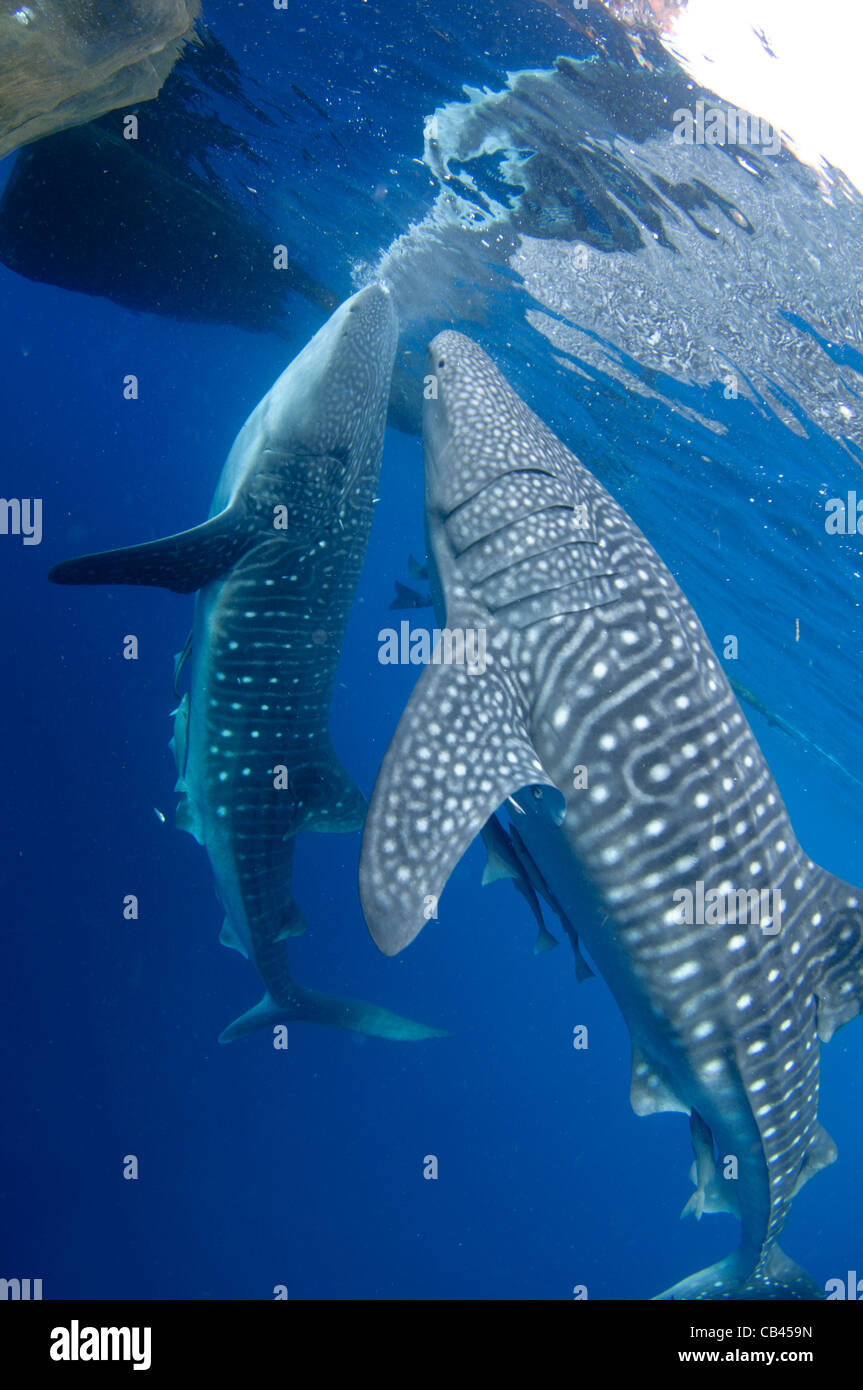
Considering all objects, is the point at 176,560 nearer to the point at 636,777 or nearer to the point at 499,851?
the point at 499,851

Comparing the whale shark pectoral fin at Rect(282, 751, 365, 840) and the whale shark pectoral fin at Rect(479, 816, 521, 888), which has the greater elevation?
the whale shark pectoral fin at Rect(282, 751, 365, 840)

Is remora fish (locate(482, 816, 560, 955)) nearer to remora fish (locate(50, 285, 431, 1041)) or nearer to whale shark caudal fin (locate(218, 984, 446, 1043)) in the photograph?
remora fish (locate(50, 285, 431, 1041))

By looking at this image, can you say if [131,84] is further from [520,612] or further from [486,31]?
[520,612]

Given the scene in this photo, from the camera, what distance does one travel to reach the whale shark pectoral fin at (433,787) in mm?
3037

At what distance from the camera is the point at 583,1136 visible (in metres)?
51.6

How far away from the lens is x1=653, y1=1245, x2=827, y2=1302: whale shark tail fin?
5160 millimetres

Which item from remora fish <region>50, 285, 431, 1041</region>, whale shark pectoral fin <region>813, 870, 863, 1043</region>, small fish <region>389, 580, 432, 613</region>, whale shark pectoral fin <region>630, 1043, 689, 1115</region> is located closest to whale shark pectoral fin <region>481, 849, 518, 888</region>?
whale shark pectoral fin <region>630, 1043, 689, 1115</region>

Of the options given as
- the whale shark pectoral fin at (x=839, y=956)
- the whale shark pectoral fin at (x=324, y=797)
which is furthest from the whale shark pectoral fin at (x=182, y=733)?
the whale shark pectoral fin at (x=839, y=956)

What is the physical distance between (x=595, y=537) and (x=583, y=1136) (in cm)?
5906

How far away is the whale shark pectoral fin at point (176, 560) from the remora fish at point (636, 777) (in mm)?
1720

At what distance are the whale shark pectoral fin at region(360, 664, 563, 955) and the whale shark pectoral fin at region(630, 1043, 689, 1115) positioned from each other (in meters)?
2.27

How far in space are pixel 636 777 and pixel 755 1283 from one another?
4.45 meters

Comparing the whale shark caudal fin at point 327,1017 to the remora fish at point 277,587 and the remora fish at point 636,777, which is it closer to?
the remora fish at point 277,587
